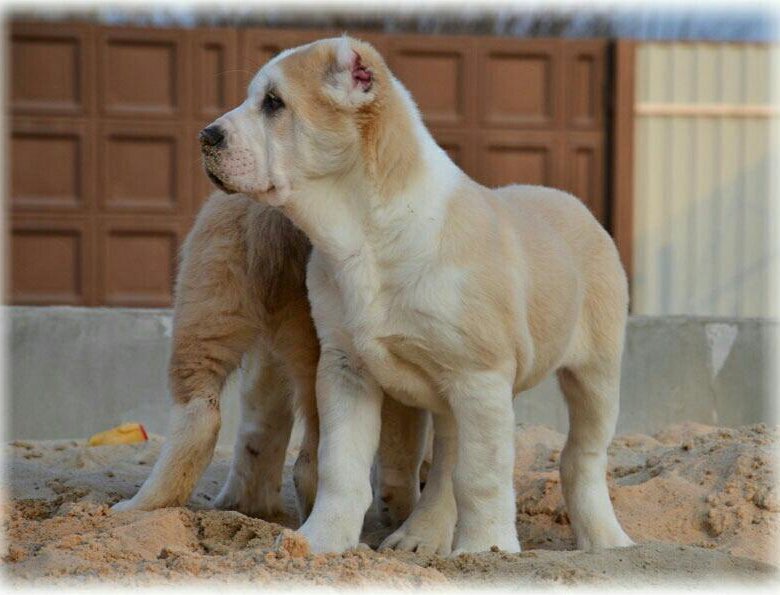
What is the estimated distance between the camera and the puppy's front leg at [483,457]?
4.35 metres

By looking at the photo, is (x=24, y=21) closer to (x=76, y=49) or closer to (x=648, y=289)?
(x=76, y=49)

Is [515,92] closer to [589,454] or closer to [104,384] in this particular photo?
[104,384]

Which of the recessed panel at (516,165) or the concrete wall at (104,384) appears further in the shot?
the recessed panel at (516,165)

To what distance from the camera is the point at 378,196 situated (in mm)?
4496

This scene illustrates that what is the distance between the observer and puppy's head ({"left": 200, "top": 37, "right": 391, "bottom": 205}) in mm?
4438

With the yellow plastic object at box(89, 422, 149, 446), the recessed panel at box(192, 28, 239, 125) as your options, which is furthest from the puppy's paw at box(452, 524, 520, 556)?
the recessed panel at box(192, 28, 239, 125)

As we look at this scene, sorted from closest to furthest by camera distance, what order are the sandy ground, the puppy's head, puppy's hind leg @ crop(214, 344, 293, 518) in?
the sandy ground < the puppy's head < puppy's hind leg @ crop(214, 344, 293, 518)

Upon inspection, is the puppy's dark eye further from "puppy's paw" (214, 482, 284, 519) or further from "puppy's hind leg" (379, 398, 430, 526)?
"puppy's paw" (214, 482, 284, 519)

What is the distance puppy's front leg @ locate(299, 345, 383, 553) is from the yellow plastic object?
3.06 metres

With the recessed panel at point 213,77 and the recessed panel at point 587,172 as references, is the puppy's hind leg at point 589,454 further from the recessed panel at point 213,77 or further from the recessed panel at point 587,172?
the recessed panel at point 213,77

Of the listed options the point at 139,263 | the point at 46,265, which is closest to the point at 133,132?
the point at 139,263

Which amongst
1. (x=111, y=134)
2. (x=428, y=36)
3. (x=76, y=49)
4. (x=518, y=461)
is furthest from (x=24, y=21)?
(x=518, y=461)

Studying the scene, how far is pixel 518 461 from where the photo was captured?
21.5 ft

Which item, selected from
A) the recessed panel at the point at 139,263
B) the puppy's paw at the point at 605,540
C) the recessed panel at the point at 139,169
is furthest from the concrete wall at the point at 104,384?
the puppy's paw at the point at 605,540
